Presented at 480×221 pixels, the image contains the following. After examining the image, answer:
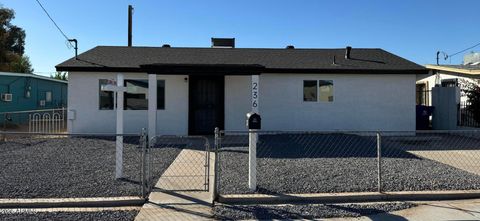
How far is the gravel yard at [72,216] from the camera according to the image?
5.29 metres

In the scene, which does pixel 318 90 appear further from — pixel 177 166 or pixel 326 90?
pixel 177 166

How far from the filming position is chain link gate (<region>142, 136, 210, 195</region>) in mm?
6801

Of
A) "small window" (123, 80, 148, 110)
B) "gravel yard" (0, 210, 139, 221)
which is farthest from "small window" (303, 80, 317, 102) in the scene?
"gravel yard" (0, 210, 139, 221)

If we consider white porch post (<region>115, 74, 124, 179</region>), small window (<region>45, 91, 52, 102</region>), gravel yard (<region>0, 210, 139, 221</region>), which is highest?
small window (<region>45, 91, 52, 102</region>)

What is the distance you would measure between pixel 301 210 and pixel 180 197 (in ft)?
6.27

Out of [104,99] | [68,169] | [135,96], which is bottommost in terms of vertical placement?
[68,169]

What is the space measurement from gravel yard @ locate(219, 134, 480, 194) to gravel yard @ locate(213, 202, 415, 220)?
0.65 m

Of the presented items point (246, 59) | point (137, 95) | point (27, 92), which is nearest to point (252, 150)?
point (137, 95)

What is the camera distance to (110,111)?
14.7 meters

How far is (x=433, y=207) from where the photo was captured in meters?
5.95

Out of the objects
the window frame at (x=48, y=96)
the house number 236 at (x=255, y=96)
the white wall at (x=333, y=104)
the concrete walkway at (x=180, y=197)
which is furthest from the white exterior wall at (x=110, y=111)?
the window frame at (x=48, y=96)

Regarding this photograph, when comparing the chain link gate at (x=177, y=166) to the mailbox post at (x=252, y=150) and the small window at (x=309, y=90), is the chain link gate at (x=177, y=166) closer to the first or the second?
the mailbox post at (x=252, y=150)

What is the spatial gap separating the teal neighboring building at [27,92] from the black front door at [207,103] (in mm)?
16009

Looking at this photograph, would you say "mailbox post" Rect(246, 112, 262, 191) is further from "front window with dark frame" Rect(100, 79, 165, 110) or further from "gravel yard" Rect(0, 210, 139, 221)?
"front window with dark frame" Rect(100, 79, 165, 110)
